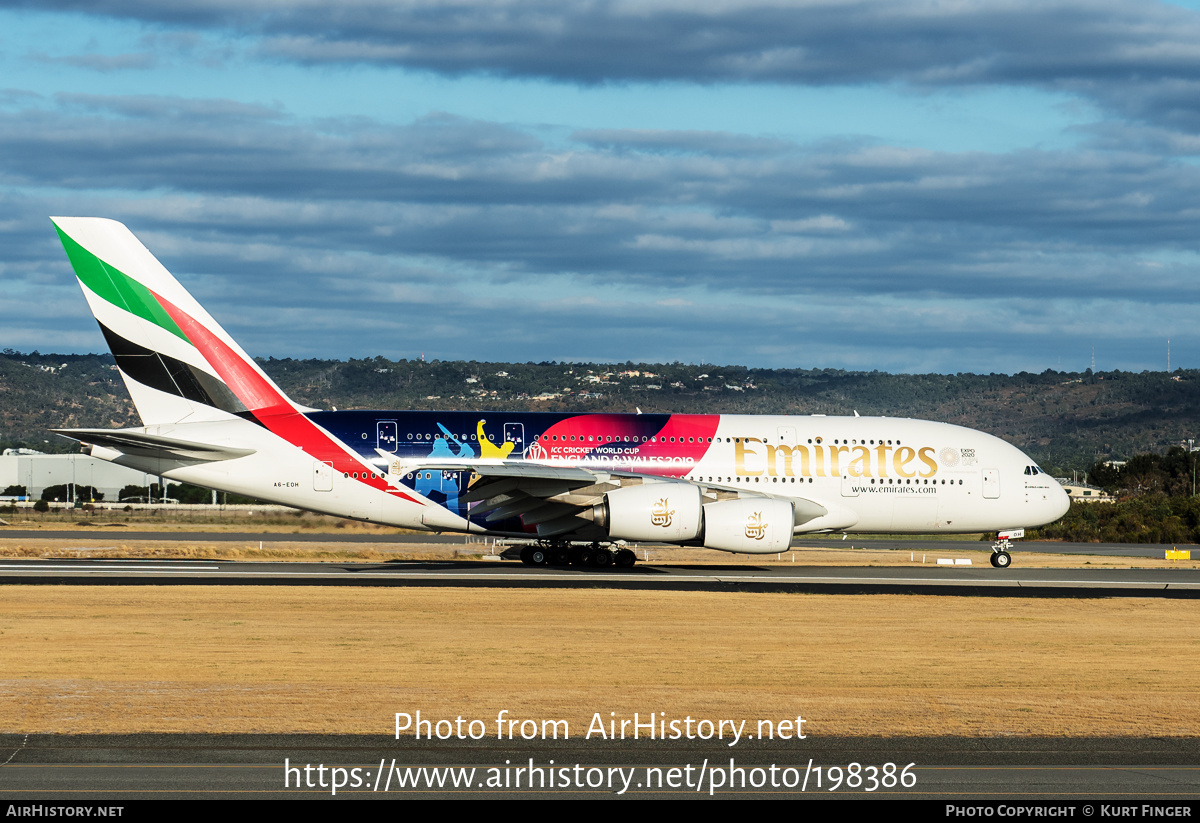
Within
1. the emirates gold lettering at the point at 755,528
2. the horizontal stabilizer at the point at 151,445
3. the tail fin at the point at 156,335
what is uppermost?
the tail fin at the point at 156,335

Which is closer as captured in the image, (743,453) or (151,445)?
(151,445)

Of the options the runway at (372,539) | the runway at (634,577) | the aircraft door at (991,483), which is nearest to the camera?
the runway at (634,577)

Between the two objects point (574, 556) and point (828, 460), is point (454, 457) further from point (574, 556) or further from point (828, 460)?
point (828, 460)

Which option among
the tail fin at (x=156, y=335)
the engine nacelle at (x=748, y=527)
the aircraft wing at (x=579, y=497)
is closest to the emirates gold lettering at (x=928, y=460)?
the aircraft wing at (x=579, y=497)

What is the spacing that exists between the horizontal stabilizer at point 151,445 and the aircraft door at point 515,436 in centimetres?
681

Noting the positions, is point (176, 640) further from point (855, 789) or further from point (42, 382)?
point (42, 382)

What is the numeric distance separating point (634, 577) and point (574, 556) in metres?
4.22

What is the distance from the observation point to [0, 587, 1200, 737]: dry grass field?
1323 centimetres

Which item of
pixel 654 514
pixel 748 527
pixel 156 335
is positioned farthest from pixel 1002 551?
pixel 156 335

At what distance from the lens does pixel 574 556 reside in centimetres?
3409

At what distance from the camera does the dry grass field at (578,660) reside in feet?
43.4

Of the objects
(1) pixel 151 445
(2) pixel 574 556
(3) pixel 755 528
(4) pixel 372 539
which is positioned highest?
(1) pixel 151 445

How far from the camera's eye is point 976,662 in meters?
17.6

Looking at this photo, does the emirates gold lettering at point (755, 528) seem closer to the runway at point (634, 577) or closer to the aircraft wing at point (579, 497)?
the aircraft wing at point (579, 497)
